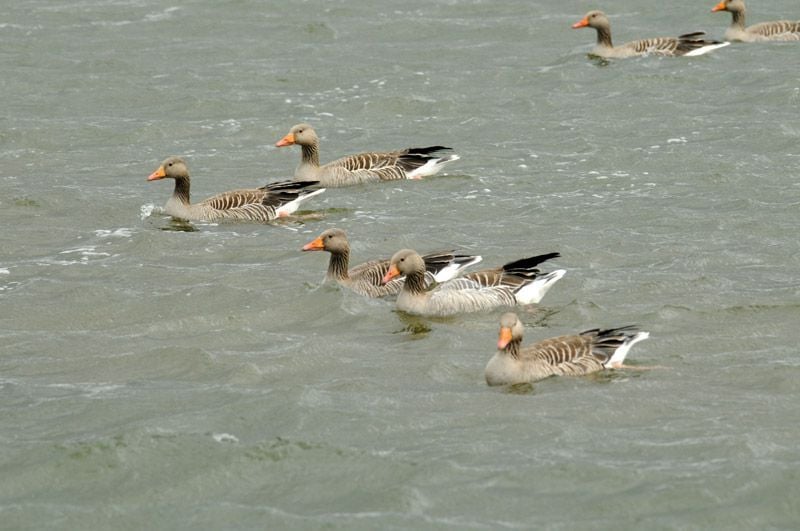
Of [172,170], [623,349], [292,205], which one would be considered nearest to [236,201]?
[292,205]

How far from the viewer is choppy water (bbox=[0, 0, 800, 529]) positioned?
430 inches

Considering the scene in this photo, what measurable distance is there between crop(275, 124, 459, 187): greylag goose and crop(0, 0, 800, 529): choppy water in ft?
1.06

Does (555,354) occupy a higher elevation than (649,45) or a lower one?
lower

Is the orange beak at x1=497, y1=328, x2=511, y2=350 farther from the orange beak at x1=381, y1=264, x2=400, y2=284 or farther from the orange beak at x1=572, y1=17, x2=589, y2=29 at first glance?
the orange beak at x1=572, y1=17, x2=589, y2=29

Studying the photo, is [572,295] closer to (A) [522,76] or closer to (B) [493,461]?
(B) [493,461]

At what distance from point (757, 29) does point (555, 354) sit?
693 inches

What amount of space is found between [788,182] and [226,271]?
26.1 ft

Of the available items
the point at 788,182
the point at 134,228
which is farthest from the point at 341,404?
the point at 788,182

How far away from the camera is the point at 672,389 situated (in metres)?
12.7

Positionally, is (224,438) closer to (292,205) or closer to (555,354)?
(555,354)

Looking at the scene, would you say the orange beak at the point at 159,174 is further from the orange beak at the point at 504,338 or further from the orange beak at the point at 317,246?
the orange beak at the point at 504,338

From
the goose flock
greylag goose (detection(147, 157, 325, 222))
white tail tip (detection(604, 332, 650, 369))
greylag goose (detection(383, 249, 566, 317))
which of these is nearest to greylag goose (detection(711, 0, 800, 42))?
the goose flock

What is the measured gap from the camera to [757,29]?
28969 millimetres

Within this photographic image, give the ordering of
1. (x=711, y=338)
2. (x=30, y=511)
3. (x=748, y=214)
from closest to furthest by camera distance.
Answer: (x=30, y=511) → (x=711, y=338) → (x=748, y=214)
